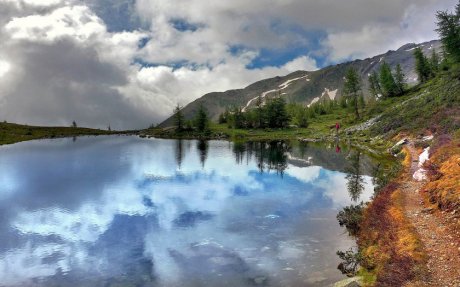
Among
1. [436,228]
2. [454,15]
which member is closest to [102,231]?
[436,228]

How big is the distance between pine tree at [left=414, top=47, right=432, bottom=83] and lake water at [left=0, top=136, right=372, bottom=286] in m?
124

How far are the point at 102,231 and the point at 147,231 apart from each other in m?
4.47

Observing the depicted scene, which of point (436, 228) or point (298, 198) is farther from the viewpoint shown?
point (298, 198)

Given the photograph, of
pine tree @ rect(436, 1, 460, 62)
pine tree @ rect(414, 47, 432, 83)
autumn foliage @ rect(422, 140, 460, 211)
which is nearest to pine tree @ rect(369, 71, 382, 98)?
pine tree @ rect(414, 47, 432, 83)

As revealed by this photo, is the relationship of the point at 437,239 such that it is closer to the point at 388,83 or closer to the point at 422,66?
the point at 388,83

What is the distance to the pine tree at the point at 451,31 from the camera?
108 meters

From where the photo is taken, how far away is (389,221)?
101 ft

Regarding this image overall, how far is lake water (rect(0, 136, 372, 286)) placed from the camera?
2634 cm

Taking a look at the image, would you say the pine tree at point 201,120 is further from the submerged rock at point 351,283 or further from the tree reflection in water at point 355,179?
the submerged rock at point 351,283

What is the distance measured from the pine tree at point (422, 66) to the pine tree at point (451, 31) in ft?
202

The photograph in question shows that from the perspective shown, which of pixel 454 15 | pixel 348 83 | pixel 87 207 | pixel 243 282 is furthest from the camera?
pixel 348 83

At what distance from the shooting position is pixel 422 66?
17225 cm

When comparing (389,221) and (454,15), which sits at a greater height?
(454,15)

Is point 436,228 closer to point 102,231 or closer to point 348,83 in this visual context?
point 102,231
